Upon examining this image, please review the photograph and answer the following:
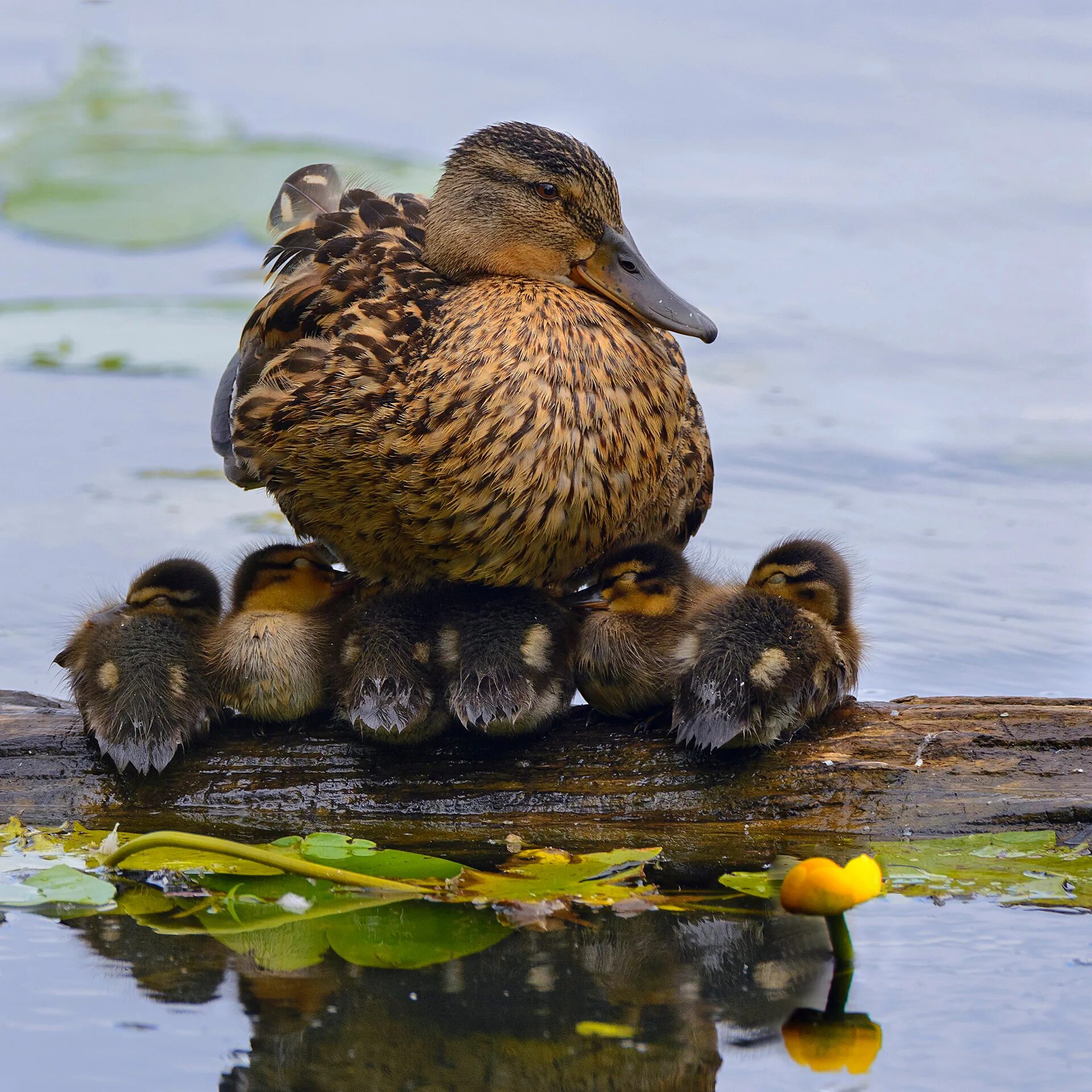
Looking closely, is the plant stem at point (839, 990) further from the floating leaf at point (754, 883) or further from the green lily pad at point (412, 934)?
the green lily pad at point (412, 934)

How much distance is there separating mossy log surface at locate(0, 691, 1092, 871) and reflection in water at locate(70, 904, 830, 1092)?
329 millimetres

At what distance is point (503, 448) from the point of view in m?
3.67

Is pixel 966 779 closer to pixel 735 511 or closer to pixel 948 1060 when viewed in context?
pixel 948 1060

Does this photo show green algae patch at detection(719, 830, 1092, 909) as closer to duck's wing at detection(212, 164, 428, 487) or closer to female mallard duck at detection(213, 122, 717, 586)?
female mallard duck at detection(213, 122, 717, 586)

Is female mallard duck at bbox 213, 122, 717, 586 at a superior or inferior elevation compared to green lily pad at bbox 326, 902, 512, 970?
superior

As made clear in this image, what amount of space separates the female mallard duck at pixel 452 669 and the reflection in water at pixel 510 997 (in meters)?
0.44

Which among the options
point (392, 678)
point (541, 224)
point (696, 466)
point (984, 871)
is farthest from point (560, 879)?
point (541, 224)

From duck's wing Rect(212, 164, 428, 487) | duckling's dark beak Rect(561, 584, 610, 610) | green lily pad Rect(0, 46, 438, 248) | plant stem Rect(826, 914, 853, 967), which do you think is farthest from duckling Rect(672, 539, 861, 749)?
green lily pad Rect(0, 46, 438, 248)

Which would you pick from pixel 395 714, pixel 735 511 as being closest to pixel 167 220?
pixel 735 511

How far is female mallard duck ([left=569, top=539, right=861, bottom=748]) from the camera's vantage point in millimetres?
3426

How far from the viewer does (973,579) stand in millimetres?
5234

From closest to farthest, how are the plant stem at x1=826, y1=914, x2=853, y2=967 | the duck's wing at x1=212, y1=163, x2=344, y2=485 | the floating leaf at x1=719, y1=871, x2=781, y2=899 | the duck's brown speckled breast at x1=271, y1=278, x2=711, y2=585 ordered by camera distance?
the plant stem at x1=826, y1=914, x2=853, y2=967, the floating leaf at x1=719, y1=871, x2=781, y2=899, the duck's brown speckled breast at x1=271, y1=278, x2=711, y2=585, the duck's wing at x1=212, y1=163, x2=344, y2=485

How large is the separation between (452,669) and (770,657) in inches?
24.6

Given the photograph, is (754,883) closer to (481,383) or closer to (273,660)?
(273,660)
